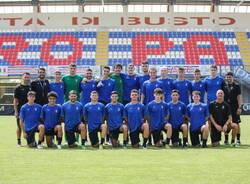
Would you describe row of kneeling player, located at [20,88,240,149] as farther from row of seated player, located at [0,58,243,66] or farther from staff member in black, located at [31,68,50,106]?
row of seated player, located at [0,58,243,66]

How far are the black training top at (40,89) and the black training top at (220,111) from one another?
322 centimetres

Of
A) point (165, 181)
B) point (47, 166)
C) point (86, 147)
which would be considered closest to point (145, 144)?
point (86, 147)

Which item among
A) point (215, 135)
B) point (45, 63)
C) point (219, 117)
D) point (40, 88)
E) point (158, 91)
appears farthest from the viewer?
point (45, 63)

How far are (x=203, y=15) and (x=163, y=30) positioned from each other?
3.09 meters

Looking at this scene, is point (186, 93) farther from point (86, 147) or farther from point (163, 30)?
point (163, 30)

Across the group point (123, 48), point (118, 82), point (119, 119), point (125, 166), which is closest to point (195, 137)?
point (119, 119)

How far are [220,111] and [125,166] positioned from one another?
379 centimetres

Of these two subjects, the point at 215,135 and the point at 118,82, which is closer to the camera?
the point at 215,135

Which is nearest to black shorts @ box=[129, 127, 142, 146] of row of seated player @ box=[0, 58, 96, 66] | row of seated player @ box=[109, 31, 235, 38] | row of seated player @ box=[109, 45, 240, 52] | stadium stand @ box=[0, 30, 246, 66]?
stadium stand @ box=[0, 30, 246, 66]

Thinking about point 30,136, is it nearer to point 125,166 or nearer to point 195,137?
point 195,137

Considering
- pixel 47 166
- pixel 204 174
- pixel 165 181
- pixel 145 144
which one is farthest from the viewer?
pixel 145 144

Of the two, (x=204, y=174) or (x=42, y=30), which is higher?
(x=42, y=30)

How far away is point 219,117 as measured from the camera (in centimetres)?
1000

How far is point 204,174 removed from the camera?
234 inches
